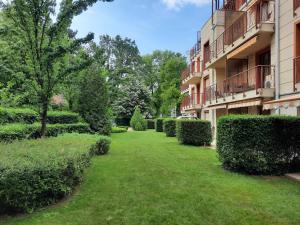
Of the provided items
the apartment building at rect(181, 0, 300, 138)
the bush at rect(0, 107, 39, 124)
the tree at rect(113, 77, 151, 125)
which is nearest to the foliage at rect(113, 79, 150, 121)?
the tree at rect(113, 77, 151, 125)

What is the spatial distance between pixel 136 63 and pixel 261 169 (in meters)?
66.6

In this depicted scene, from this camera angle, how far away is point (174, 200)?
7.09 metres

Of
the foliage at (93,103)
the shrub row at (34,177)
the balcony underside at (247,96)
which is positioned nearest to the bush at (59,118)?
the foliage at (93,103)

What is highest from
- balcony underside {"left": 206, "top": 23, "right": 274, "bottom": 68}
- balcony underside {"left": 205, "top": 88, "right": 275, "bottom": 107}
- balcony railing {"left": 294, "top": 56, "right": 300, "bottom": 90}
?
balcony underside {"left": 206, "top": 23, "right": 274, "bottom": 68}

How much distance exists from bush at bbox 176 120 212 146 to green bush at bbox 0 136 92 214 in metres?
12.7

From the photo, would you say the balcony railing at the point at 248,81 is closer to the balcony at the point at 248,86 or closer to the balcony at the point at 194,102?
the balcony at the point at 248,86

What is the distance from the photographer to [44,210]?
20.9ft

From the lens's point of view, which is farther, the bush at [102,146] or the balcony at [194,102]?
the balcony at [194,102]

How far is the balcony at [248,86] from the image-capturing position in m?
15.5

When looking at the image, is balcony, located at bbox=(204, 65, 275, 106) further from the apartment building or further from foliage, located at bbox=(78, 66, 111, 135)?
foliage, located at bbox=(78, 66, 111, 135)

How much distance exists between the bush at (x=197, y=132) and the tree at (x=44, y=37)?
9438 millimetres

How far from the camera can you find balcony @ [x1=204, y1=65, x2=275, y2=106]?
15.5m

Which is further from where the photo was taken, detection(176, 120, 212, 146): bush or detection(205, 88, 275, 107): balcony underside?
detection(176, 120, 212, 146): bush

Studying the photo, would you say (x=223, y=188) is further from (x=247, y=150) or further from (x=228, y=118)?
(x=228, y=118)
